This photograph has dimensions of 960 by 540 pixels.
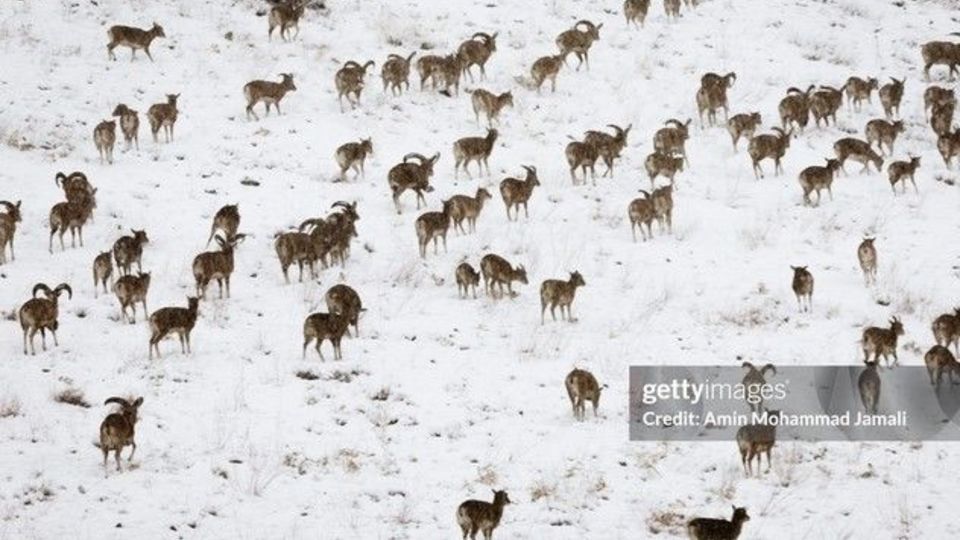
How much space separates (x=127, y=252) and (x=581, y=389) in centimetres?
822

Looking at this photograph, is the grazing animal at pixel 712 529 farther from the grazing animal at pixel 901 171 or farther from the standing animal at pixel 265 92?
the standing animal at pixel 265 92

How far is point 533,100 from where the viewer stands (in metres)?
27.1

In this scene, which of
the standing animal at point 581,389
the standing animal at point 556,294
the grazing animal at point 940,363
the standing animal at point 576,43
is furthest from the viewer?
the standing animal at point 576,43

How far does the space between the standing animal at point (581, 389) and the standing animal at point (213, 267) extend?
6322 mm

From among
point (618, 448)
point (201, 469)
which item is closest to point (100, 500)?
point (201, 469)

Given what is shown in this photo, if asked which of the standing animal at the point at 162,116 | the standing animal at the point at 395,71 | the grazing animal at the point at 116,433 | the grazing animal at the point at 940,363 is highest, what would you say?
the standing animal at the point at 395,71

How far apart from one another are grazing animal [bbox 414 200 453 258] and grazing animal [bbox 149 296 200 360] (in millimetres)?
5052

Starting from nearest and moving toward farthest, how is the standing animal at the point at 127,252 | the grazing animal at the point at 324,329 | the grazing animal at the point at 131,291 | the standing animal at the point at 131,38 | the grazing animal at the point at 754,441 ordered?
the grazing animal at the point at 754,441
the grazing animal at the point at 324,329
the grazing animal at the point at 131,291
the standing animal at the point at 127,252
the standing animal at the point at 131,38

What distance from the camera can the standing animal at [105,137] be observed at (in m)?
21.1

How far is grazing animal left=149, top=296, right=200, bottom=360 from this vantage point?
46.9 feet

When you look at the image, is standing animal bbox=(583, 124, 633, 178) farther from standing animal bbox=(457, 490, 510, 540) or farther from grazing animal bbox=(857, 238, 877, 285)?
standing animal bbox=(457, 490, 510, 540)

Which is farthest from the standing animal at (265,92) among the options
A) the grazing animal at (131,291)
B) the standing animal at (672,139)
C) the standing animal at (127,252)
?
the grazing animal at (131,291)

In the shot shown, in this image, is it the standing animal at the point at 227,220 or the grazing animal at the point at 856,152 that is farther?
the grazing animal at the point at 856,152

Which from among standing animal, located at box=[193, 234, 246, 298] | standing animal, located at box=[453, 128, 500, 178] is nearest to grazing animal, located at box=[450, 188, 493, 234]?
standing animal, located at box=[453, 128, 500, 178]
